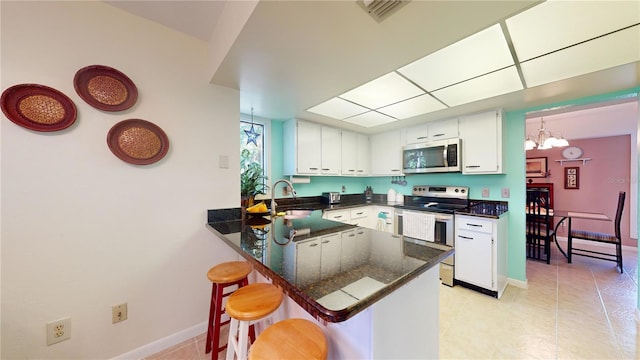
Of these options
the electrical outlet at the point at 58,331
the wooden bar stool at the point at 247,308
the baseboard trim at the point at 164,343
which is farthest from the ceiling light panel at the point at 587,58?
the electrical outlet at the point at 58,331

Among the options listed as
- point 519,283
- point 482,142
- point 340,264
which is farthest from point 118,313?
point 519,283

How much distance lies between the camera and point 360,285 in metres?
0.71

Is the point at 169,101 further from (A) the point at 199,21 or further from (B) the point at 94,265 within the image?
(B) the point at 94,265

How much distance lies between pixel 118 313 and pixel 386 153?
3.59m

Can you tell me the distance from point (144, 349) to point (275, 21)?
235cm

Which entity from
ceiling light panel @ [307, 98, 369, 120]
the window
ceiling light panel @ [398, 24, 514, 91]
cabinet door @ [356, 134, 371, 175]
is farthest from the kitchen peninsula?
cabinet door @ [356, 134, 371, 175]

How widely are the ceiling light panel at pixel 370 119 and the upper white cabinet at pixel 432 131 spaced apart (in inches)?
19.5

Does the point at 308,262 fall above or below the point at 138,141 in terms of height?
below

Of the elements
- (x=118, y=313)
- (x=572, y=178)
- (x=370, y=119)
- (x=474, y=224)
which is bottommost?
(x=118, y=313)

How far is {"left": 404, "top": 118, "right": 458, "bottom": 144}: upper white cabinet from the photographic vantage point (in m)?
2.81

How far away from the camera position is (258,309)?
3.38ft

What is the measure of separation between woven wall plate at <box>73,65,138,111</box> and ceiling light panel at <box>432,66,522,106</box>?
255cm

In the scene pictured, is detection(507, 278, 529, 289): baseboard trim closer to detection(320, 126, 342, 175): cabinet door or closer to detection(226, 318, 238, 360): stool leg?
detection(320, 126, 342, 175): cabinet door

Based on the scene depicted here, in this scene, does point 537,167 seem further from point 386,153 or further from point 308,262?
point 308,262
